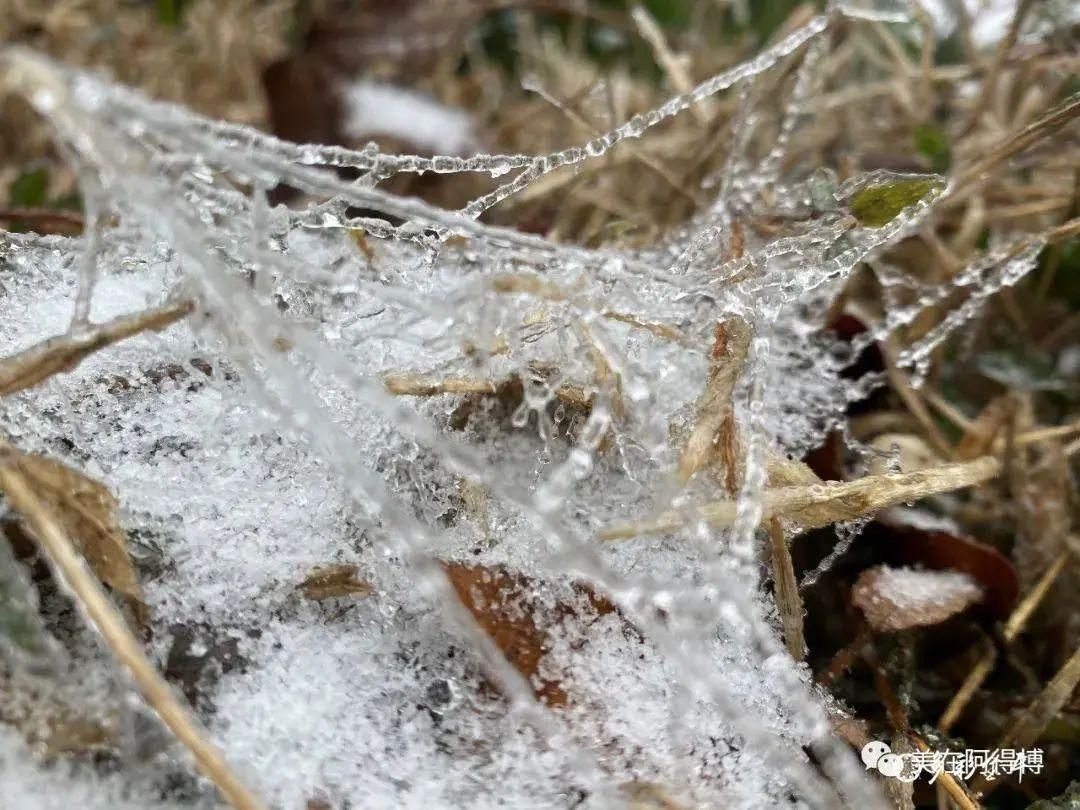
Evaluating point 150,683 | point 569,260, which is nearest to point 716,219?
point 569,260

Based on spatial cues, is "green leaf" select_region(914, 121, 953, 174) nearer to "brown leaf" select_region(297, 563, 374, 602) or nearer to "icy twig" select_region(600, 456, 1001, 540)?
"icy twig" select_region(600, 456, 1001, 540)

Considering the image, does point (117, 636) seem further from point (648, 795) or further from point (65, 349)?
point (648, 795)

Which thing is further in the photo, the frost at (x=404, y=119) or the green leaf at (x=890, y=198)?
the frost at (x=404, y=119)

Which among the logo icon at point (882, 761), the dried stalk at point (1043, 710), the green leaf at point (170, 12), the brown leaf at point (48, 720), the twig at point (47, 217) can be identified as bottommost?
the dried stalk at point (1043, 710)

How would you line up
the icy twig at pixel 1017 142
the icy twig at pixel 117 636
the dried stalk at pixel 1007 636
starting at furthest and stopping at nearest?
the icy twig at pixel 1017 142 < the dried stalk at pixel 1007 636 < the icy twig at pixel 117 636

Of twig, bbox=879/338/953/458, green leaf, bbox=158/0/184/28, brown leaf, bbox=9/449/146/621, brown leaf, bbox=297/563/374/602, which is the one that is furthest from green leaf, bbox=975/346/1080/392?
green leaf, bbox=158/0/184/28

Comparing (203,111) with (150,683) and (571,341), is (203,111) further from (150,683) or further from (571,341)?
(150,683)

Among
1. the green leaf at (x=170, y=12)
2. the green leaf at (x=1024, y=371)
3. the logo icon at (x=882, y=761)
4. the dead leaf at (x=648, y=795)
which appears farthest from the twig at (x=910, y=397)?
the green leaf at (x=170, y=12)

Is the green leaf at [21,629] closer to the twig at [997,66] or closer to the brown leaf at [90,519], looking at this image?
the brown leaf at [90,519]
